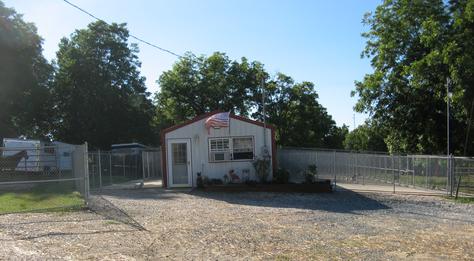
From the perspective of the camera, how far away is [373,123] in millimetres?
33844

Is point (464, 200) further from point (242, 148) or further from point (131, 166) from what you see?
point (131, 166)

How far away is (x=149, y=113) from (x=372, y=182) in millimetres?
32024

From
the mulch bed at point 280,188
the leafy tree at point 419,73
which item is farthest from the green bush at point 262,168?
the leafy tree at point 419,73

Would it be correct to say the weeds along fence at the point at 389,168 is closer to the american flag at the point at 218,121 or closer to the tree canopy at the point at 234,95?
the american flag at the point at 218,121

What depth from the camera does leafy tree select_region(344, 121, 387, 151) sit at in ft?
114

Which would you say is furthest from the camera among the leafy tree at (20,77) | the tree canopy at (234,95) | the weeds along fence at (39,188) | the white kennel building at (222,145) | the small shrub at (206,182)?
the tree canopy at (234,95)

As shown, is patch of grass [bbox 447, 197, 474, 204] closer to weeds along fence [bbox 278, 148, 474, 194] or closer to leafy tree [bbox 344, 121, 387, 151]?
weeds along fence [bbox 278, 148, 474, 194]

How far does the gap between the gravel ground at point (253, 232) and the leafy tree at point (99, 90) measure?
31.5 metres

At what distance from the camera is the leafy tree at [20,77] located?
3966 centimetres

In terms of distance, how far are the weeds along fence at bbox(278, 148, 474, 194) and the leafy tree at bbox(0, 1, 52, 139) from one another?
22.6 m

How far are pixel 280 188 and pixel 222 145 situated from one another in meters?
3.63

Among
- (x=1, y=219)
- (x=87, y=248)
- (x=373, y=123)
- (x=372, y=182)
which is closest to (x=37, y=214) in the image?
(x=1, y=219)

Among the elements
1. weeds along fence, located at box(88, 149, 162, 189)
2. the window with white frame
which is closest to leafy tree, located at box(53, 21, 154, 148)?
weeds along fence, located at box(88, 149, 162, 189)

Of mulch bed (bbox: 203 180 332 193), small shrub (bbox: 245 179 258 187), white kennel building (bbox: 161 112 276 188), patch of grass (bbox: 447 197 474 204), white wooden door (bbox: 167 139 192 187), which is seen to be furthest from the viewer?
white wooden door (bbox: 167 139 192 187)
